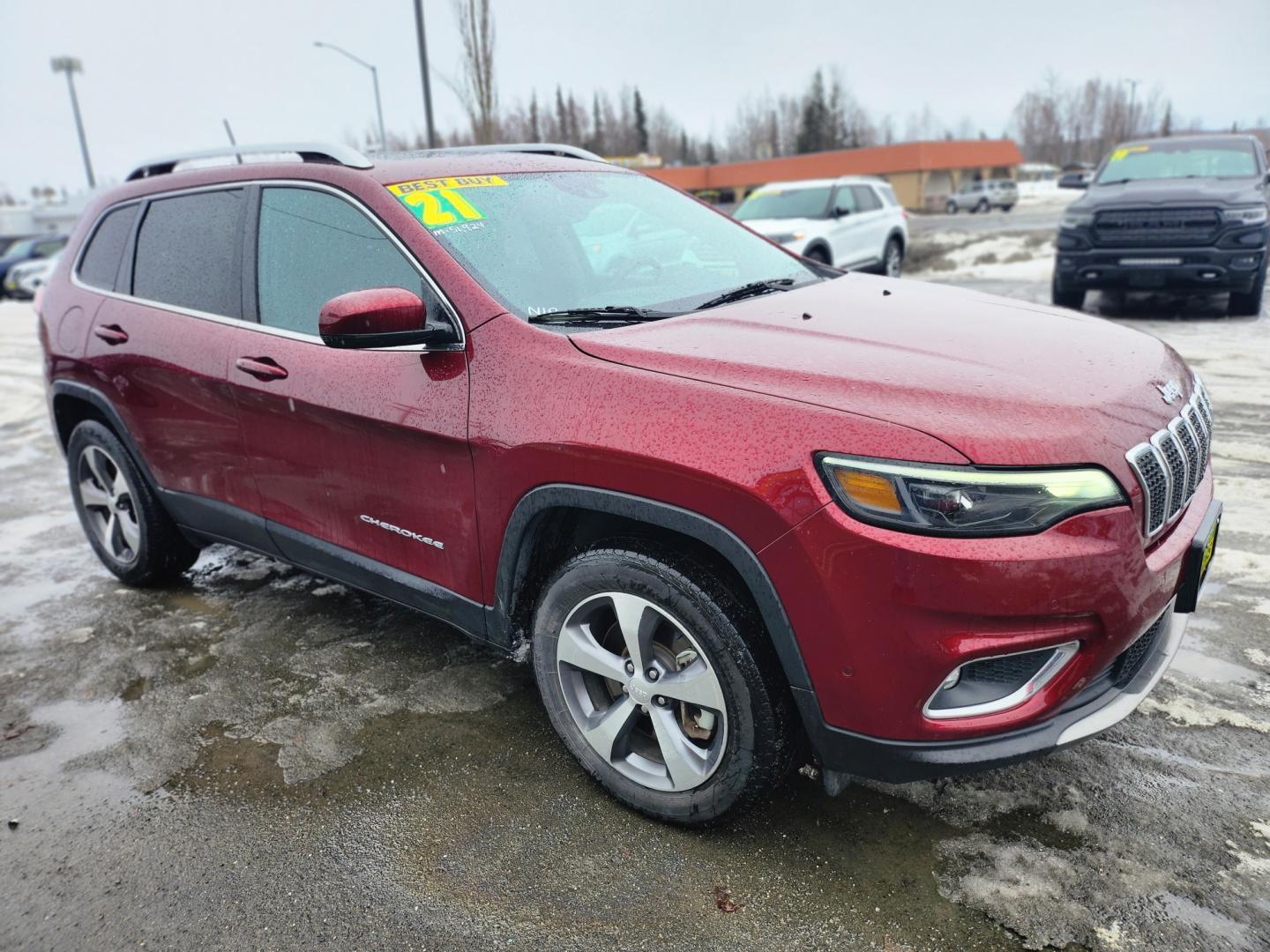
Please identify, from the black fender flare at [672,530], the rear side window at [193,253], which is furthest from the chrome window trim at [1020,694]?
the rear side window at [193,253]

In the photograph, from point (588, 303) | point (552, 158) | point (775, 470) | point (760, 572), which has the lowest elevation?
point (760, 572)

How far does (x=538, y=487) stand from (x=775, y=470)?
2.24ft

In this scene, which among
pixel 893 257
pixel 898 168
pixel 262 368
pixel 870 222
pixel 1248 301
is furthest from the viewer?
pixel 898 168

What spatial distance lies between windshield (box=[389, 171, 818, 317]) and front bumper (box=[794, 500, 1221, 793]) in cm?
133

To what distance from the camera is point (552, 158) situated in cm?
347

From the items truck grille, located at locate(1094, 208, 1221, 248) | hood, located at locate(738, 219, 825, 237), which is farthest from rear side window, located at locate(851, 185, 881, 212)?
truck grille, located at locate(1094, 208, 1221, 248)

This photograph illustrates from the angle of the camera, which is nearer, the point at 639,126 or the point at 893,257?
the point at 893,257

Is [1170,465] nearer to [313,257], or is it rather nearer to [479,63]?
[313,257]

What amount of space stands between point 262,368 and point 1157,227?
28.8 ft

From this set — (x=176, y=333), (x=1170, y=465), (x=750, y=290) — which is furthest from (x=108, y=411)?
(x=1170, y=465)

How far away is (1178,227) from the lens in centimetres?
877

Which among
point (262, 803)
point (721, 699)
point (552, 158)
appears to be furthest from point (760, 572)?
point (552, 158)

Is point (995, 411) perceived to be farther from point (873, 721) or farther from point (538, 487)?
point (538, 487)

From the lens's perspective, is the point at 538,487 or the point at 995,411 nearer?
the point at 995,411
